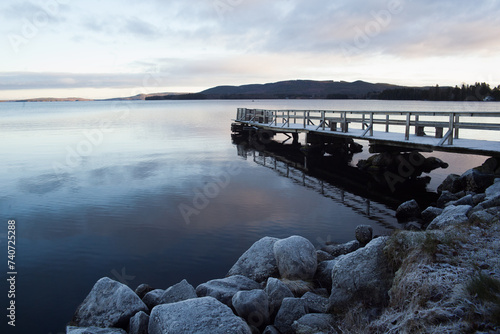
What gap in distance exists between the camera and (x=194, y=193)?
51.2ft

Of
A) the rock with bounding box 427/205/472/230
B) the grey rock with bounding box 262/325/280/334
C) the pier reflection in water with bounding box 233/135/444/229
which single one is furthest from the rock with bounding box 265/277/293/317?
the pier reflection in water with bounding box 233/135/444/229

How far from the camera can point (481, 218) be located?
706cm

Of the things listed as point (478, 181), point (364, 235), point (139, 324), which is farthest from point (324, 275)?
point (478, 181)

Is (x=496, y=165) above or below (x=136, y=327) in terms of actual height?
above

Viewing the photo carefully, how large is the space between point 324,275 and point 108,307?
3842mm

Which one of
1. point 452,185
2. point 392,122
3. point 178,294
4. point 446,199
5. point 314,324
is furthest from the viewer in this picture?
point 392,122

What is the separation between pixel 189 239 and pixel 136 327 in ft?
16.0

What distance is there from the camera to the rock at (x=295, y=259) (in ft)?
23.1

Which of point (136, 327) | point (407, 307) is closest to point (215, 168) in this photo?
point (136, 327)

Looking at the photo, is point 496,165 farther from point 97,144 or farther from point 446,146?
point 97,144

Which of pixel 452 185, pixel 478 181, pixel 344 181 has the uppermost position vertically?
pixel 478 181

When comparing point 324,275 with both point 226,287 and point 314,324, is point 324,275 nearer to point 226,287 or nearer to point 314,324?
point 226,287

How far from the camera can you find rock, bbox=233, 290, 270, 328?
5602mm

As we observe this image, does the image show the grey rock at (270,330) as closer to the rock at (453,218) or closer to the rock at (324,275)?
the rock at (324,275)
